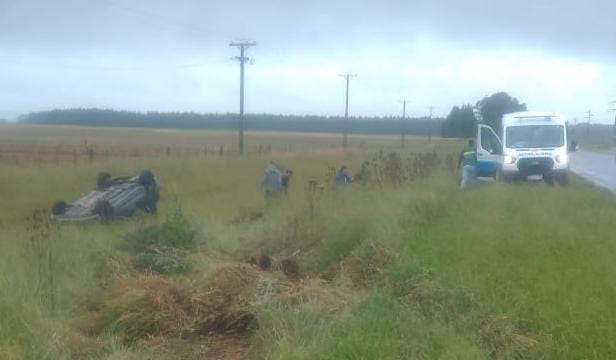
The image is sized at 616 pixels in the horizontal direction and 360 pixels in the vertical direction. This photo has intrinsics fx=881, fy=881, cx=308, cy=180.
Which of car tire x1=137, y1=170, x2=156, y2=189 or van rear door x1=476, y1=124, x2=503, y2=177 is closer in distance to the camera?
car tire x1=137, y1=170, x2=156, y2=189

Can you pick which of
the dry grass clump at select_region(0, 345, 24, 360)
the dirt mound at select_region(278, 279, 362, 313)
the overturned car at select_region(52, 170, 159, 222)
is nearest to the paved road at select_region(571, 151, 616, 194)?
the overturned car at select_region(52, 170, 159, 222)

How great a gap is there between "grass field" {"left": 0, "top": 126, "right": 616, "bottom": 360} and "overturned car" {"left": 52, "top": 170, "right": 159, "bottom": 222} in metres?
2.70

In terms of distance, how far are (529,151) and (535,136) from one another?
103 centimetres

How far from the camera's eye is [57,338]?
307 inches

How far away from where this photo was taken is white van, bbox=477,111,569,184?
25203 mm

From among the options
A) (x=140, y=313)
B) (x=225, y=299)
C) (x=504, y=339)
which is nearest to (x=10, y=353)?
(x=140, y=313)

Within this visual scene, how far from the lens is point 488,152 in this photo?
89.9ft

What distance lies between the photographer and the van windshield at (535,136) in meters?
25.9

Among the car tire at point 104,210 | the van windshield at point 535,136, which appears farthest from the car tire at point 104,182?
the van windshield at point 535,136

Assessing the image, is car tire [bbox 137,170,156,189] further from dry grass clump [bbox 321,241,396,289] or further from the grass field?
dry grass clump [bbox 321,241,396,289]

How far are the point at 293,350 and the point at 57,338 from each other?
90.3 inches

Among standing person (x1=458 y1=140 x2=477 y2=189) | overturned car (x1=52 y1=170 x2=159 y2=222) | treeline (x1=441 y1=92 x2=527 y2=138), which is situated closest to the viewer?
overturned car (x1=52 y1=170 x2=159 y2=222)

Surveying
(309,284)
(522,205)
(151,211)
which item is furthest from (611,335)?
(151,211)

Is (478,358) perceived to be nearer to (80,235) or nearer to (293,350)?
(293,350)
